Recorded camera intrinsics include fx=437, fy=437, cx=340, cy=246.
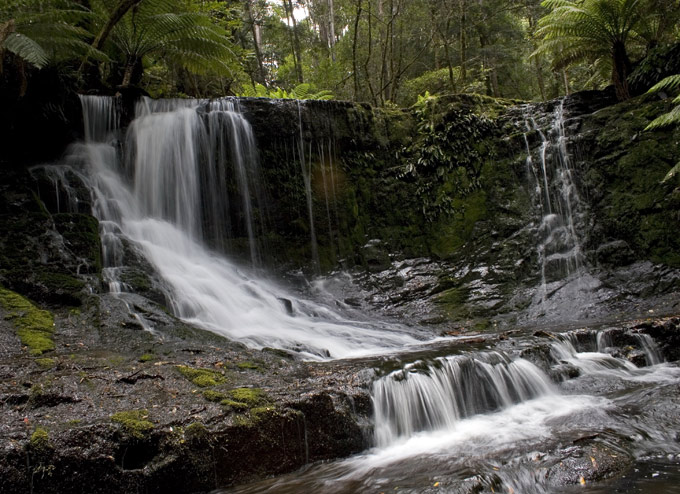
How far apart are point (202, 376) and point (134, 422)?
78cm

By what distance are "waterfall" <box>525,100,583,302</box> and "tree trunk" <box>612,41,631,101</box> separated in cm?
116

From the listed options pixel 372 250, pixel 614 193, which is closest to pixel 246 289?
pixel 372 250

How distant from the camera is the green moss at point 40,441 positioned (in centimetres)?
244

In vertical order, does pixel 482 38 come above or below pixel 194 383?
above

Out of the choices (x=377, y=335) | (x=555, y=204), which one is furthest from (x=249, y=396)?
(x=555, y=204)

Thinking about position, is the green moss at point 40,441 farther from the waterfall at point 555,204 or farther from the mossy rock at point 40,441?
the waterfall at point 555,204

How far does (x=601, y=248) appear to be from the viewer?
7.87 metres

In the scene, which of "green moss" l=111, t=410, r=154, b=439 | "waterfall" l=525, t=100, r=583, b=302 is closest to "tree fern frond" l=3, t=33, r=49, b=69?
"green moss" l=111, t=410, r=154, b=439

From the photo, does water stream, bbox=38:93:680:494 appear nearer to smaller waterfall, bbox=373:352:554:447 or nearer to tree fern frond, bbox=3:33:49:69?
smaller waterfall, bbox=373:352:554:447

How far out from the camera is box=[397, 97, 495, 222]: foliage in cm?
938

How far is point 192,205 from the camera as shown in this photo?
852 centimetres

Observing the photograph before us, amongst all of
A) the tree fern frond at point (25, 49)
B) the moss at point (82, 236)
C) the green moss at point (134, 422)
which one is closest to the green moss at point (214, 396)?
the green moss at point (134, 422)

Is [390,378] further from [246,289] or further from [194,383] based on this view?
[246,289]

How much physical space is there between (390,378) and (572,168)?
690 cm
